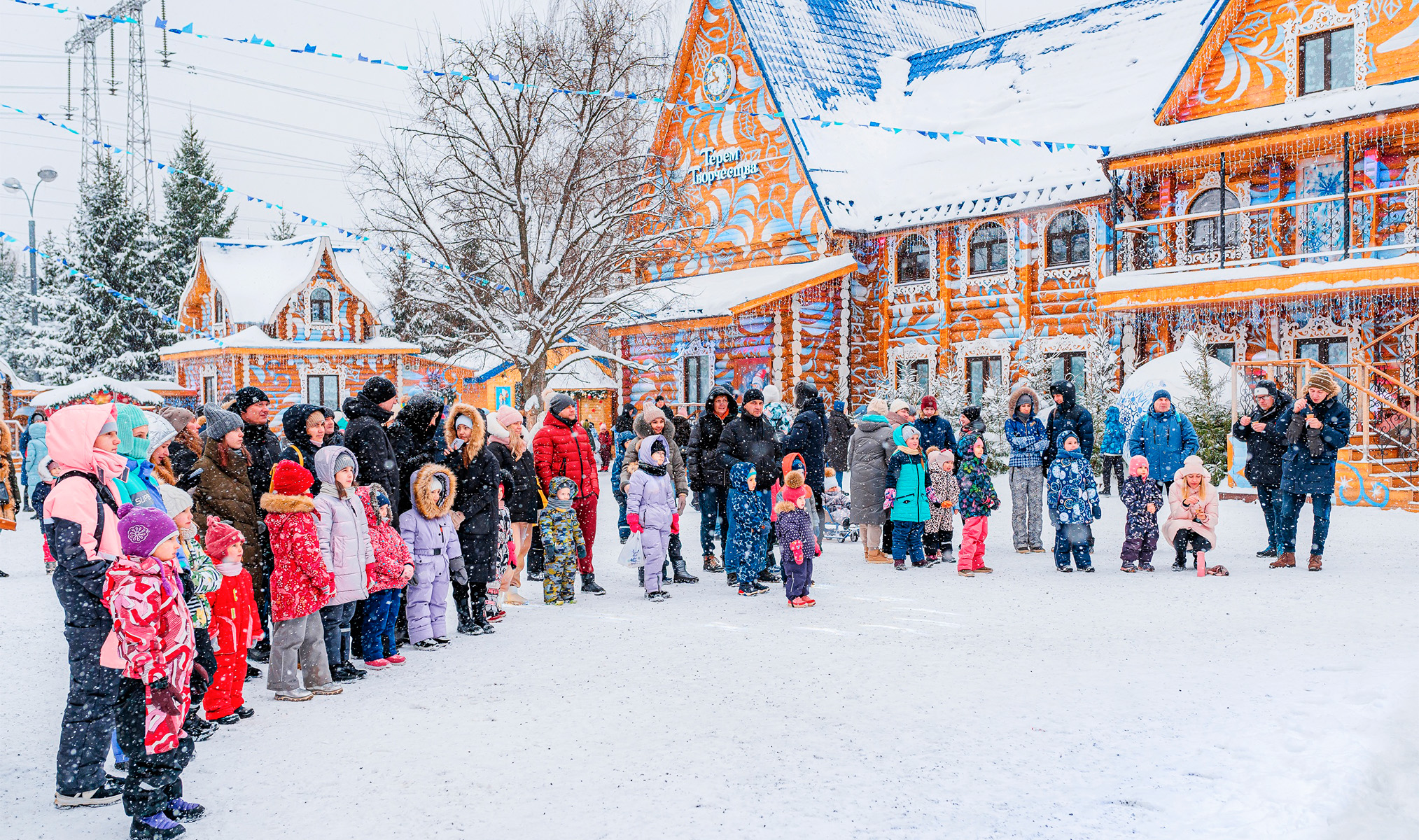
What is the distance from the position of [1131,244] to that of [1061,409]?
32.4ft

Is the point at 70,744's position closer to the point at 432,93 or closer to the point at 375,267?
the point at 432,93

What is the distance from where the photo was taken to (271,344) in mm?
32156

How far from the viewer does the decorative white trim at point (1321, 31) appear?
662 inches

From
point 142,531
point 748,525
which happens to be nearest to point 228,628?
point 142,531

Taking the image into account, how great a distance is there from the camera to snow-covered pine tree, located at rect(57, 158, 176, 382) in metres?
36.9

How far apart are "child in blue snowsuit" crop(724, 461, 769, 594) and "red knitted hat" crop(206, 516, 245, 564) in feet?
14.8

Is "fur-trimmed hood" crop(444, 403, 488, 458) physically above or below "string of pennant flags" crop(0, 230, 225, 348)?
below

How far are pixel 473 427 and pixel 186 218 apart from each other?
3790 cm

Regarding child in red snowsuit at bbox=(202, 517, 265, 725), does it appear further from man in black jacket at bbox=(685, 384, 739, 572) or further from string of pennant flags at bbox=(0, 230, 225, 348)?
string of pennant flags at bbox=(0, 230, 225, 348)

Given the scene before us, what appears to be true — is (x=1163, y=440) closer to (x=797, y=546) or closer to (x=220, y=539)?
(x=797, y=546)

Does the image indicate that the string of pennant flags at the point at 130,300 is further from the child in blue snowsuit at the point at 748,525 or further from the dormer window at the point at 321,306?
the child in blue snowsuit at the point at 748,525

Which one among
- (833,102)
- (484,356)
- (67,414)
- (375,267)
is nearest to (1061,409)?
(67,414)

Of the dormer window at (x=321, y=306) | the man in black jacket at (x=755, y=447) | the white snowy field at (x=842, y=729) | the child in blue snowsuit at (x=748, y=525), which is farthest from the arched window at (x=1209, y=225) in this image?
the dormer window at (x=321, y=306)

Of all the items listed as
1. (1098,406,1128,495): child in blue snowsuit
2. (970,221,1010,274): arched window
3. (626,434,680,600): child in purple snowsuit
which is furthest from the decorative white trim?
(626,434,680,600): child in purple snowsuit
